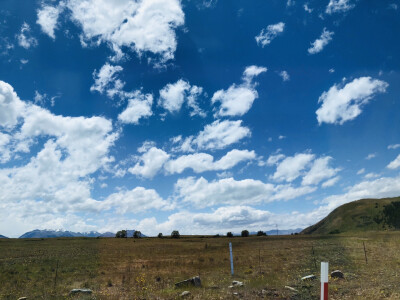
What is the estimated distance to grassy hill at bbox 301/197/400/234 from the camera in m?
140

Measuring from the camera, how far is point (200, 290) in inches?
623

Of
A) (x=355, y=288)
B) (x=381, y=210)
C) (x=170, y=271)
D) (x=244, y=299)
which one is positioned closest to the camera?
(x=244, y=299)

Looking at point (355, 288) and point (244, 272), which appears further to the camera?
point (244, 272)

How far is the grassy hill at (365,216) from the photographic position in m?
140

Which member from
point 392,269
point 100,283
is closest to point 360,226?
point 392,269

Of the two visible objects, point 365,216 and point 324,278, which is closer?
point 324,278

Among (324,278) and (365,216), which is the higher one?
(324,278)

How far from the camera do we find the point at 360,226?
147m

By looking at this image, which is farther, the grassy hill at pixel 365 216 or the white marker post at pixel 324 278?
the grassy hill at pixel 365 216

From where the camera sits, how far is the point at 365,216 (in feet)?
520

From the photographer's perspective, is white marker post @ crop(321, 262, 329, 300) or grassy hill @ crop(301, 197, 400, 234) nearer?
white marker post @ crop(321, 262, 329, 300)

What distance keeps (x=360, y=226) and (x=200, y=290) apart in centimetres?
15594

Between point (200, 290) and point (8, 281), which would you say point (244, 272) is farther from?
point (8, 281)

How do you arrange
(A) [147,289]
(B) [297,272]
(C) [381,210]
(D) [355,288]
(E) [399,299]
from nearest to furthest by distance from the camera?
(E) [399,299]
(D) [355,288]
(A) [147,289]
(B) [297,272]
(C) [381,210]
